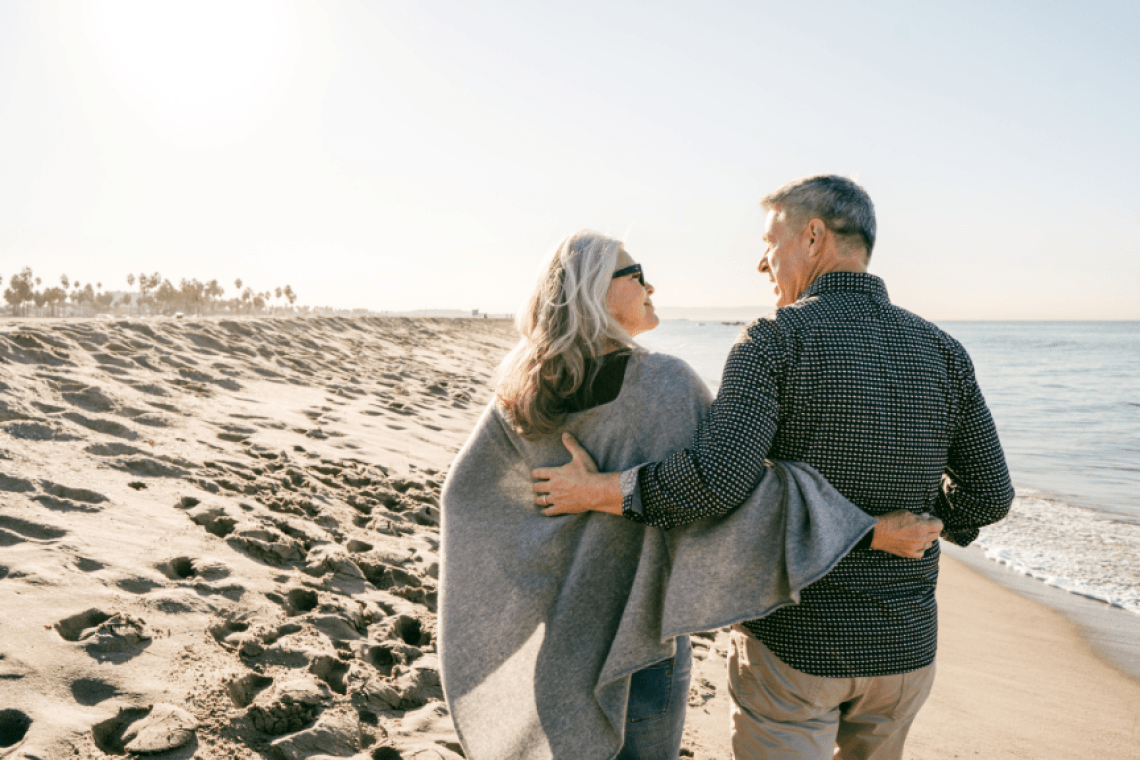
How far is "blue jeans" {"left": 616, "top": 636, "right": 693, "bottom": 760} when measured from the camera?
1.76 meters

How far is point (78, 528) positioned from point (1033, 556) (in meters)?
7.93

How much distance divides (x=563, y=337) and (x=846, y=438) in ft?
2.55

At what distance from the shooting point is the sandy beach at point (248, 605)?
228cm

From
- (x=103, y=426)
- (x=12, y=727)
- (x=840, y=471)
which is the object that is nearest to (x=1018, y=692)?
(x=840, y=471)

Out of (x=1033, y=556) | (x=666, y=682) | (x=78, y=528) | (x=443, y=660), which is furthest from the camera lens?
(x=1033, y=556)

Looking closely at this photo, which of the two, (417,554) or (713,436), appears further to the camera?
(417,554)

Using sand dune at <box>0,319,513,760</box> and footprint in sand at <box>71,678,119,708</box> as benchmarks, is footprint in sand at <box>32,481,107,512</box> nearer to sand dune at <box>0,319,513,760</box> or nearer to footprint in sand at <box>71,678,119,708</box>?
sand dune at <box>0,319,513,760</box>

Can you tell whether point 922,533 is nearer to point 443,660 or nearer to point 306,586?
point 443,660

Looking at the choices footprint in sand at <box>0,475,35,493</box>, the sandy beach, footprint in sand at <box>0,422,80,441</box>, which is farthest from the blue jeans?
footprint in sand at <box>0,422,80,441</box>

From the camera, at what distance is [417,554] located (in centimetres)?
396

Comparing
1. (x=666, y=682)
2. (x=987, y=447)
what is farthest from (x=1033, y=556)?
(x=666, y=682)

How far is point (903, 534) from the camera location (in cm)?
168

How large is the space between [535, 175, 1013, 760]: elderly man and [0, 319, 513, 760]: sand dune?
1.31m

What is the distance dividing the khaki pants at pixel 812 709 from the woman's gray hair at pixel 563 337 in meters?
→ 0.83
